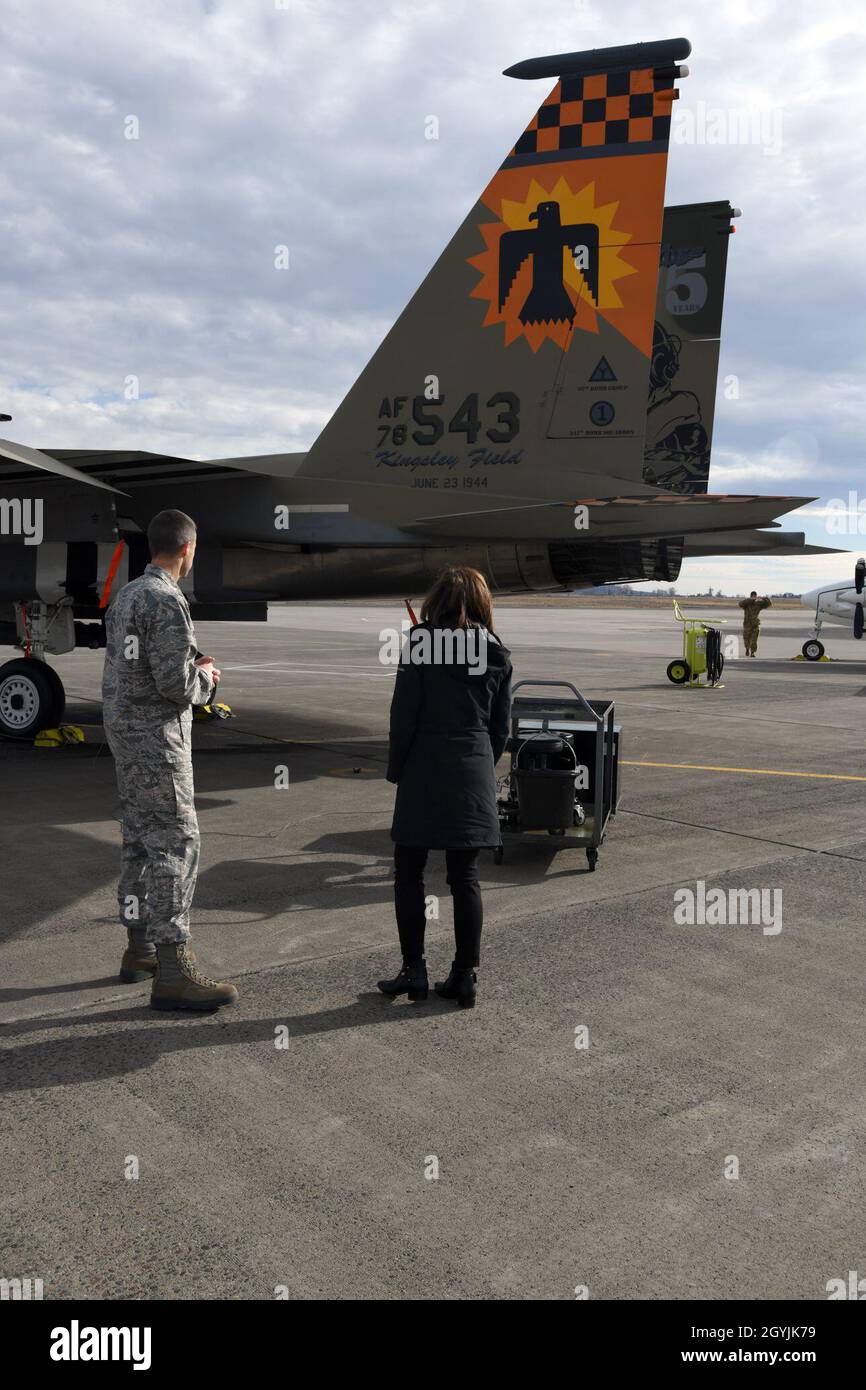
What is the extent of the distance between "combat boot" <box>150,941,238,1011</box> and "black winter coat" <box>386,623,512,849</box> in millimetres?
1107

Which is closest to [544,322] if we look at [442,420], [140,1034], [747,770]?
[442,420]

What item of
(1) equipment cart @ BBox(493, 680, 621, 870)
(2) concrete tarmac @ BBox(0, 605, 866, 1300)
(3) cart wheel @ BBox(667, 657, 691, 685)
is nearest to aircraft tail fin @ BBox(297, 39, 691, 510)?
(1) equipment cart @ BBox(493, 680, 621, 870)

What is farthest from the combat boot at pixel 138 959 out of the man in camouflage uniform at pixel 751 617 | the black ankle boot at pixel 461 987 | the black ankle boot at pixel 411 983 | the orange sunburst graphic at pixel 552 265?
the man in camouflage uniform at pixel 751 617

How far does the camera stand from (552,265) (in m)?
10.5

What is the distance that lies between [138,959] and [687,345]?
47.0ft

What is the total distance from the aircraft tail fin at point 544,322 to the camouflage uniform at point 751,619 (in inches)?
669

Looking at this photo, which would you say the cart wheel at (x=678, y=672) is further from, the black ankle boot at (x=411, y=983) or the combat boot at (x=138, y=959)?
the combat boot at (x=138, y=959)

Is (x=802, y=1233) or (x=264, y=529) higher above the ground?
(x=264, y=529)

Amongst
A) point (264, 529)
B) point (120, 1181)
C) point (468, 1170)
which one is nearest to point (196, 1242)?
point (120, 1181)

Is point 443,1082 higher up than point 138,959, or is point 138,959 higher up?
point 138,959

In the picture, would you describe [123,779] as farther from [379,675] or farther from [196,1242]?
[379,675]

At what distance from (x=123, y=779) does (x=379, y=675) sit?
17.8 m

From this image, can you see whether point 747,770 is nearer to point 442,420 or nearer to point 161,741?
point 442,420

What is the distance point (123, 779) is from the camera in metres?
4.62
